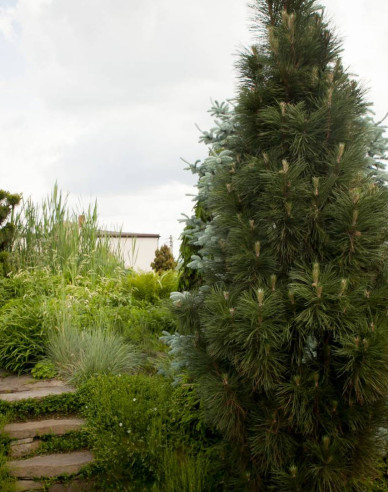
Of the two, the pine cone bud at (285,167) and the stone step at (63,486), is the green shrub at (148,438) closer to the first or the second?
the stone step at (63,486)

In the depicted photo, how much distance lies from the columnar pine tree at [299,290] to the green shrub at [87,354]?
260 centimetres

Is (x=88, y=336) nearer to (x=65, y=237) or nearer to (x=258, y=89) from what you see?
(x=258, y=89)

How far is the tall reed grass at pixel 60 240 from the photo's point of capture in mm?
9516

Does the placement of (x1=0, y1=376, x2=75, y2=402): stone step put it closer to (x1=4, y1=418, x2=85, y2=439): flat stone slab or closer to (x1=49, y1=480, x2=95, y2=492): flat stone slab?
(x1=4, y1=418, x2=85, y2=439): flat stone slab

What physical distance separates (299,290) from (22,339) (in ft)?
14.7

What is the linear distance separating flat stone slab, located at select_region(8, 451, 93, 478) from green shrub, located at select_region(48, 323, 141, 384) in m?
1.02

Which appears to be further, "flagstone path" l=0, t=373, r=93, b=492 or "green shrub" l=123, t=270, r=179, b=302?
"green shrub" l=123, t=270, r=179, b=302

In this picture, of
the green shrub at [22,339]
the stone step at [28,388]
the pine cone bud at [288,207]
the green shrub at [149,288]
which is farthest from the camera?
the green shrub at [149,288]

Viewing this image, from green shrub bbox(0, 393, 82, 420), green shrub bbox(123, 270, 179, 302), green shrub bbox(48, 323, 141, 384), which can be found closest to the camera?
green shrub bbox(0, 393, 82, 420)

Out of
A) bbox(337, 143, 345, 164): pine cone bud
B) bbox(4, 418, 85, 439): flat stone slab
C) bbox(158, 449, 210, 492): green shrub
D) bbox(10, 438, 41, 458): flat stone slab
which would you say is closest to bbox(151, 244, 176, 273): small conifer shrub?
bbox(4, 418, 85, 439): flat stone slab

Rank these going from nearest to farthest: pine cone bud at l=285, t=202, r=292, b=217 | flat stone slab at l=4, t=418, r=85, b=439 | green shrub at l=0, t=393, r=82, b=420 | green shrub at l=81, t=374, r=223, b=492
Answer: pine cone bud at l=285, t=202, r=292, b=217 → green shrub at l=81, t=374, r=223, b=492 → flat stone slab at l=4, t=418, r=85, b=439 → green shrub at l=0, t=393, r=82, b=420

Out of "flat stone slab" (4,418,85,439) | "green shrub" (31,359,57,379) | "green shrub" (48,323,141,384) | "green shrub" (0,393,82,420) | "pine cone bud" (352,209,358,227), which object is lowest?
"flat stone slab" (4,418,85,439)

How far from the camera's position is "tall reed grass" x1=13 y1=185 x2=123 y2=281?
9516mm

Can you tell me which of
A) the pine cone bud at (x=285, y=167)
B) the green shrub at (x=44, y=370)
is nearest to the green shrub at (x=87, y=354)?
the green shrub at (x=44, y=370)
